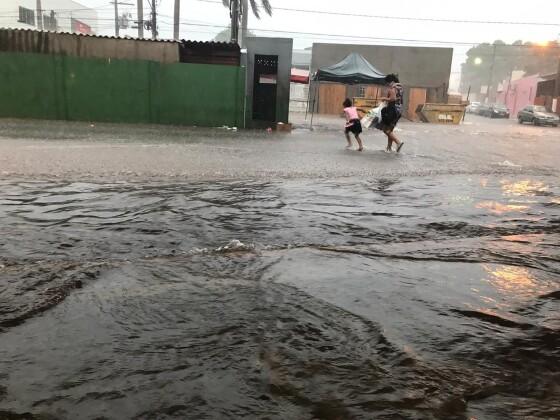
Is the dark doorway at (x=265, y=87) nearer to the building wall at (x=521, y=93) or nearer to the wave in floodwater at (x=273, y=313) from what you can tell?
the wave in floodwater at (x=273, y=313)

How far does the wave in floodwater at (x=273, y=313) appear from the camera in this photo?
222 cm

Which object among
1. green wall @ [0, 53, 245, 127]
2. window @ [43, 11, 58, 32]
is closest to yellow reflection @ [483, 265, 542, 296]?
green wall @ [0, 53, 245, 127]

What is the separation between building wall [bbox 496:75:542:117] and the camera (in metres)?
52.2

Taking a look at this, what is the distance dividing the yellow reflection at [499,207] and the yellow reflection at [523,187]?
2.70 feet

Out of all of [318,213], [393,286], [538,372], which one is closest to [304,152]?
[318,213]

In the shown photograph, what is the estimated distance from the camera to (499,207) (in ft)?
20.1

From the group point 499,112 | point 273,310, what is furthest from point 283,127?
point 499,112

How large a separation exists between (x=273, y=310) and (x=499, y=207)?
163 inches

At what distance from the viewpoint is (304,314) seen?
9.91ft

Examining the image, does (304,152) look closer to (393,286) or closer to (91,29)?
(393,286)

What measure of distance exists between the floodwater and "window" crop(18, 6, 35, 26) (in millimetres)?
46067

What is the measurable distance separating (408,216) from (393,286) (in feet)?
7.10

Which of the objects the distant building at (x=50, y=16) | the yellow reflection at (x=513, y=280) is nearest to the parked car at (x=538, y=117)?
the yellow reflection at (x=513, y=280)

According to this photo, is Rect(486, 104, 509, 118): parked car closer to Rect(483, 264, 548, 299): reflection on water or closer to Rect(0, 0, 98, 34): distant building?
Rect(0, 0, 98, 34): distant building
